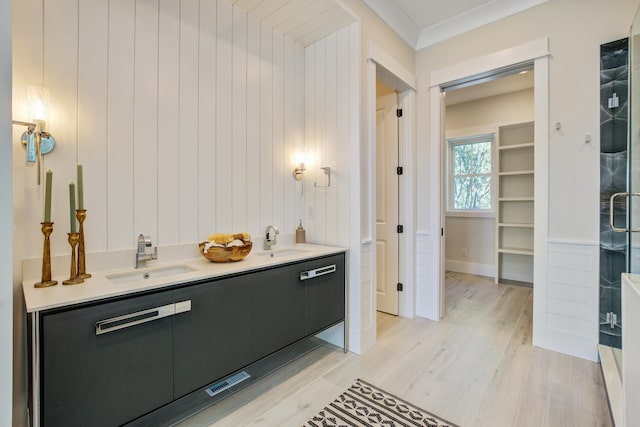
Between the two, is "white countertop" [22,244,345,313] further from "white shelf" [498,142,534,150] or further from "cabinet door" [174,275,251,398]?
"white shelf" [498,142,534,150]

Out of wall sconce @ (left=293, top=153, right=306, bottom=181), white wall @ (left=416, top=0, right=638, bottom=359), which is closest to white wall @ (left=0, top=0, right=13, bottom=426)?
wall sconce @ (left=293, top=153, right=306, bottom=181)

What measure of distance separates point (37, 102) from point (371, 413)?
2.37 meters

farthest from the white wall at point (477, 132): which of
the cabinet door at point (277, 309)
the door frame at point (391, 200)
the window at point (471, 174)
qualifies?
the cabinet door at point (277, 309)

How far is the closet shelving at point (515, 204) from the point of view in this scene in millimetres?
4477

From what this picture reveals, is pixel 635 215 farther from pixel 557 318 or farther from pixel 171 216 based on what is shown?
pixel 171 216

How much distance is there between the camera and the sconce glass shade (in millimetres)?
1377

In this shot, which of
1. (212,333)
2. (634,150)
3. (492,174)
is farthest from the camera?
(492,174)

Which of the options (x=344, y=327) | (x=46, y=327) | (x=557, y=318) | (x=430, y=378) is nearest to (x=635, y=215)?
(x=557, y=318)

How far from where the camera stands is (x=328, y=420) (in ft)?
5.44

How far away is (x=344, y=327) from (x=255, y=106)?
77.4 inches

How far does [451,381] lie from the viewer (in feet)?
6.68

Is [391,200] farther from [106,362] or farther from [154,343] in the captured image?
[106,362]

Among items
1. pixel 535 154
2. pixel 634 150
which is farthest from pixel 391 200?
pixel 634 150

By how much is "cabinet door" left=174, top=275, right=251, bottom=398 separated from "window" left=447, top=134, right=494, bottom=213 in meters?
4.60
